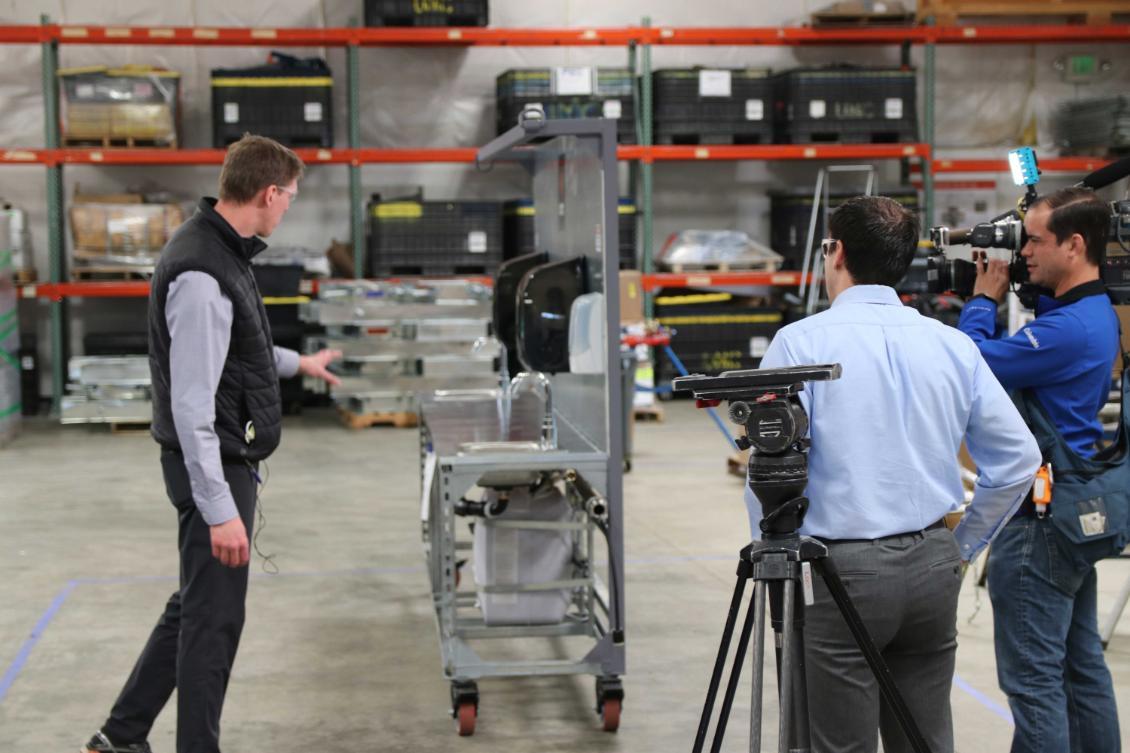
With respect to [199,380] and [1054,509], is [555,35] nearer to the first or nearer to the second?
[199,380]

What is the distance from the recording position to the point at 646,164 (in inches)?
489

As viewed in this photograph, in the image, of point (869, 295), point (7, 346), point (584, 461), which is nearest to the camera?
point (869, 295)

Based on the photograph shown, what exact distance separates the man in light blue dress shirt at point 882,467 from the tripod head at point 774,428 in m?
0.12

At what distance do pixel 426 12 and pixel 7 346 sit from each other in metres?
4.77

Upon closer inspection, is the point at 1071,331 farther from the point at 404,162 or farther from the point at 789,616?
the point at 404,162

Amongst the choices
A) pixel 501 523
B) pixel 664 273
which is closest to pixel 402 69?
pixel 664 273

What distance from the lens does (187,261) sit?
10.6 feet

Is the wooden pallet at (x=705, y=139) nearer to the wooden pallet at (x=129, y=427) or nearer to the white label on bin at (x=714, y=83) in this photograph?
the white label on bin at (x=714, y=83)

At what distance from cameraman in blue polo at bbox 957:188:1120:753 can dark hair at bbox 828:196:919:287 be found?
725mm

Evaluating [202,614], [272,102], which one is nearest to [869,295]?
[202,614]

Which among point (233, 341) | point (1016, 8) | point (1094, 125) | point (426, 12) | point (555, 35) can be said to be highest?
point (1016, 8)

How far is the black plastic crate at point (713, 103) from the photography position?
1233 centimetres

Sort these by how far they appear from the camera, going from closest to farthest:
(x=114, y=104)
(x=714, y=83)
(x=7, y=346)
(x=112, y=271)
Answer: (x=7, y=346)
(x=114, y=104)
(x=112, y=271)
(x=714, y=83)

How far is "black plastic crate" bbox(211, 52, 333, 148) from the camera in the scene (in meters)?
11.6
